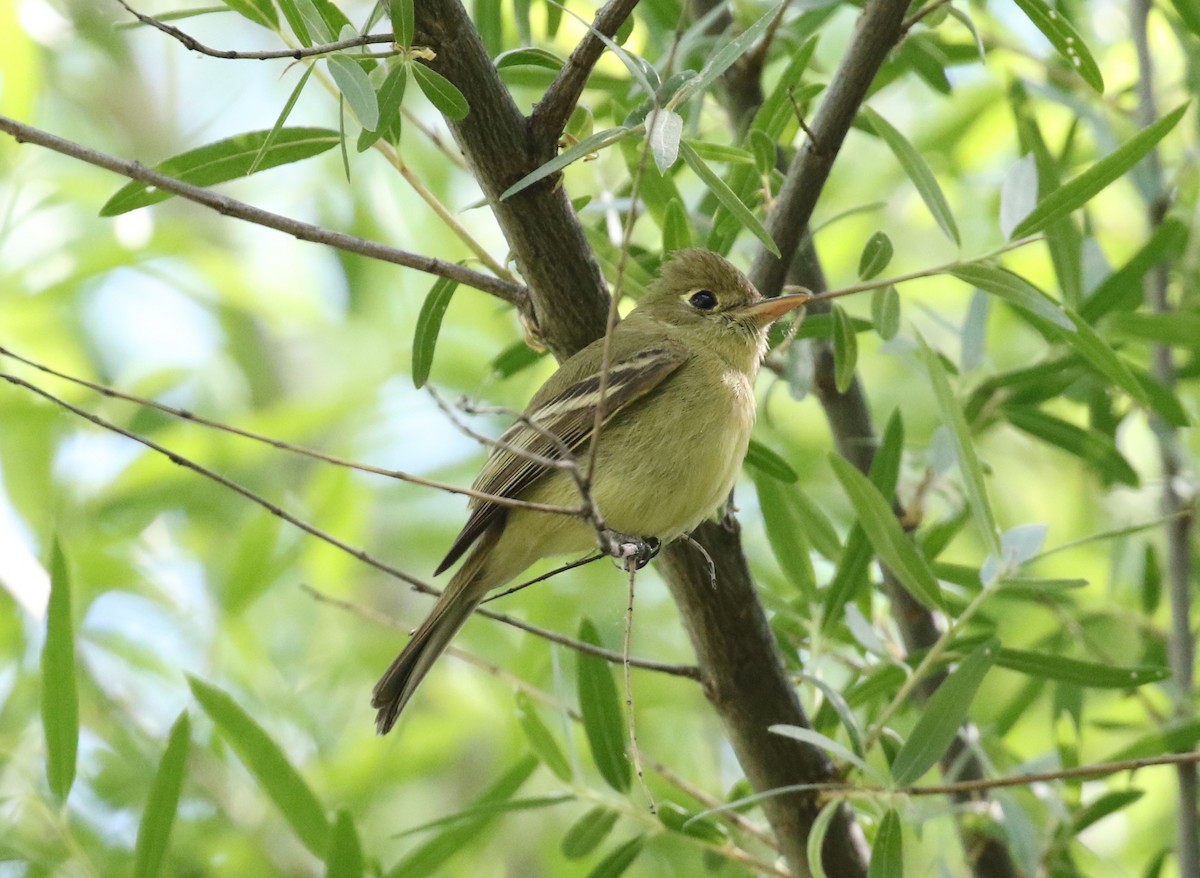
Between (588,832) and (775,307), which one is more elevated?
(775,307)

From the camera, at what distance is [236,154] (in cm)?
304

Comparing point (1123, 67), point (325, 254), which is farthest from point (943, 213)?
point (325, 254)

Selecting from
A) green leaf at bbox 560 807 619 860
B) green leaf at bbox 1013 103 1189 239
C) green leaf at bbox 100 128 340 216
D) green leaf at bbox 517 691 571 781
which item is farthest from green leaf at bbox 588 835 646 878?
green leaf at bbox 100 128 340 216

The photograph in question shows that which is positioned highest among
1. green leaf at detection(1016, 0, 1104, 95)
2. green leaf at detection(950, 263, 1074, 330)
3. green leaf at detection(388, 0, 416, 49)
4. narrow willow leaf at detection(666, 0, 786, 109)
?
green leaf at detection(388, 0, 416, 49)

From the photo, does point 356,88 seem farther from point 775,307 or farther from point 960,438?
point 960,438

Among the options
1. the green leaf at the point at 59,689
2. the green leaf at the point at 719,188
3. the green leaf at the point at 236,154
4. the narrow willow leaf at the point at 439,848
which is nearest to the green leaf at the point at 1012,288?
the green leaf at the point at 719,188

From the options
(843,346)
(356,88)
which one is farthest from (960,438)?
(356,88)

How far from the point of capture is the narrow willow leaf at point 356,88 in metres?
2.47

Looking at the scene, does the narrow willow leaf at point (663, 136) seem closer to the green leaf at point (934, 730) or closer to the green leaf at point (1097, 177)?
the green leaf at point (1097, 177)

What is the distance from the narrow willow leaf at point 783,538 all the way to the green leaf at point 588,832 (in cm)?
76

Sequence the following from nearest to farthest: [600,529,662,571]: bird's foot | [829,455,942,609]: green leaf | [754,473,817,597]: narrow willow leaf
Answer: [600,529,662,571]: bird's foot
[829,455,942,609]: green leaf
[754,473,817,597]: narrow willow leaf

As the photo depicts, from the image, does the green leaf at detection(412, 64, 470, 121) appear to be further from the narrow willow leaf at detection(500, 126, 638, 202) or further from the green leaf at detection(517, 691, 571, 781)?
the green leaf at detection(517, 691, 571, 781)

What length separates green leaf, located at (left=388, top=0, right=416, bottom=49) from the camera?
242cm

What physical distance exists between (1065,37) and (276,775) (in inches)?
99.3
